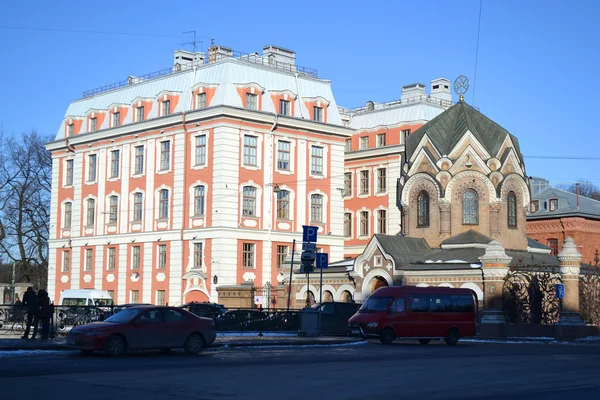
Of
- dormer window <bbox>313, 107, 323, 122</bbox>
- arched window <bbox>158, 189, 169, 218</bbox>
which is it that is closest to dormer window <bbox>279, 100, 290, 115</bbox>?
dormer window <bbox>313, 107, 323, 122</bbox>

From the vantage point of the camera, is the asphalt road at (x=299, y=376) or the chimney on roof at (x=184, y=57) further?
the chimney on roof at (x=184, y=57)

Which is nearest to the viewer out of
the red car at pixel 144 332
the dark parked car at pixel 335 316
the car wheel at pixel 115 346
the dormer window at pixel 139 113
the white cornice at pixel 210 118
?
the red car at pixel 144 332

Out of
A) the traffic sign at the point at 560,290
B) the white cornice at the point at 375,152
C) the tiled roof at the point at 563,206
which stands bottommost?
the traffic sign at the point at 560,290

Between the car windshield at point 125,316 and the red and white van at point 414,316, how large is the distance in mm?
10678

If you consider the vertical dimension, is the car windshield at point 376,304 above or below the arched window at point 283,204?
below

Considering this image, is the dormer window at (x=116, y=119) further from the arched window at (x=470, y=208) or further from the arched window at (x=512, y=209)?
the arched window at (x=512, y=209)

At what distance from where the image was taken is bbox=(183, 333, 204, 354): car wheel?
2562 cm

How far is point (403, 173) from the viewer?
53.5 m

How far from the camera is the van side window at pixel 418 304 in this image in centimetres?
3328

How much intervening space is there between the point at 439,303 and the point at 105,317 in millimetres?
12529

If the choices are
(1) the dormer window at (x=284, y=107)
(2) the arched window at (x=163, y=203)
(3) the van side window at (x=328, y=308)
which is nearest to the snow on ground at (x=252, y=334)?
(3) the van side window at (x=328, y=308)

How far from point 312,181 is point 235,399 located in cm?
4814

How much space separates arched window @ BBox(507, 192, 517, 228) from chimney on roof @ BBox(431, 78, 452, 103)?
26085mm

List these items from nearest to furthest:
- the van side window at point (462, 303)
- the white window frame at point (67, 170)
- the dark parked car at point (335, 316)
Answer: the van side window at point (462, 303), the dark parked car at point (335, 316), the white window frame at point (67, 170)
